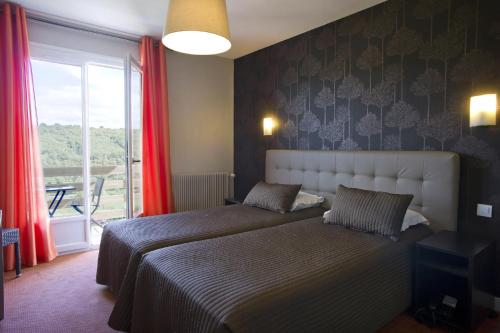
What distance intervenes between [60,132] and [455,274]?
161 inches

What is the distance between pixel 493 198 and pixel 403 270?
0.93m

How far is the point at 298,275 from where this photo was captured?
164 cm

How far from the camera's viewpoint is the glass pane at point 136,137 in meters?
3.64

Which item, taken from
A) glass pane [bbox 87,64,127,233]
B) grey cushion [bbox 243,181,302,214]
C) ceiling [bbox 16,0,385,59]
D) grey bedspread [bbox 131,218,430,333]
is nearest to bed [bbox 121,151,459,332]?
grey bedspread [bbox 131,218,430,333]

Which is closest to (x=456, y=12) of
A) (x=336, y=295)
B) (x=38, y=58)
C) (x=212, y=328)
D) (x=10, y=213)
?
(x=336, y=295)

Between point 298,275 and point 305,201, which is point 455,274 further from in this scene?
point 305,201

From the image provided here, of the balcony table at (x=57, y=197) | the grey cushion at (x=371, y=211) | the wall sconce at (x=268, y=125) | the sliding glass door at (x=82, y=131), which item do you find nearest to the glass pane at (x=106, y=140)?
the sliding glass door at (x=82, y=131)

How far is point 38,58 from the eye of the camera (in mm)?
3346

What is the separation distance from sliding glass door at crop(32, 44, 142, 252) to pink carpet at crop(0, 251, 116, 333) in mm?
634

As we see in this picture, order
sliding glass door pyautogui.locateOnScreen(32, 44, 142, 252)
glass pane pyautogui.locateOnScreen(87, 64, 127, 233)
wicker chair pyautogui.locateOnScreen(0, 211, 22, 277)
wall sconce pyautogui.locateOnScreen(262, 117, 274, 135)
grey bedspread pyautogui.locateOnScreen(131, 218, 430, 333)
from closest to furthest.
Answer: grey bedspread pyautogui.locateOnScreen(131, 218, 430, 333)
wicker chair pyautogui.locateOnScreen(0, 211, 22, 277)
sliding glass door pyautogui.locateOnScreen(32, 44, 142, 252)
glass pane pyautogui.locateOnScreen(87, 64, 127, 233)
wall sconce pyautogui.locateOnScreen(262, 117, 274, 135)

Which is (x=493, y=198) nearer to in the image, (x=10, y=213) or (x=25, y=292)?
(x=25, y=292)

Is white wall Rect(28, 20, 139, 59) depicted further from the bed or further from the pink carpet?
the bed

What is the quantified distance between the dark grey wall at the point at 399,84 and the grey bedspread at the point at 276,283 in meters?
0.87

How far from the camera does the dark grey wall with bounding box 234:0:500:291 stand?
2.33 metres
